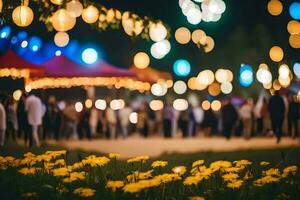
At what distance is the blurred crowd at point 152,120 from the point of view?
61.8 feet

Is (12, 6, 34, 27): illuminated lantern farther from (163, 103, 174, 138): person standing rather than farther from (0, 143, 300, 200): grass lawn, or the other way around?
(163, 103, 174, 138): person standing

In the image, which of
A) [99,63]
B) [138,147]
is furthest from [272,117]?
[99,63]

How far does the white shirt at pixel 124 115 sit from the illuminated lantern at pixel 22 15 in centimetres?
1143

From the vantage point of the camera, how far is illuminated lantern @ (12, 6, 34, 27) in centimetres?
1102

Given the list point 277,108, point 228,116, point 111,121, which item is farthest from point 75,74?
point 277,108

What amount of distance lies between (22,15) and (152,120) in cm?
1269

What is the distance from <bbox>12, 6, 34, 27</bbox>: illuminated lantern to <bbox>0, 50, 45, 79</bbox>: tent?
9130 mm

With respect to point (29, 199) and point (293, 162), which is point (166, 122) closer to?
point (293, 162)

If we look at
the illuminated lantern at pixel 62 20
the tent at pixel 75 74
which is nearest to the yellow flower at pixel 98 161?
the illuminated lantern at pixel 62 20

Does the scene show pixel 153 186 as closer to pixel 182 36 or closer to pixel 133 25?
pixel 133 25

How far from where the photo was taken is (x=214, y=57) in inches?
2039

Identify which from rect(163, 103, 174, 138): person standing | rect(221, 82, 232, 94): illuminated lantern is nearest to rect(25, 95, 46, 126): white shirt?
rect(163, 103, 174, 138): person standing

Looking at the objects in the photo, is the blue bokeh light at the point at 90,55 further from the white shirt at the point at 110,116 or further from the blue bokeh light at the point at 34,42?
the white shirt at the point at 110,116

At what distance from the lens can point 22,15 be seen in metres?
11.1
